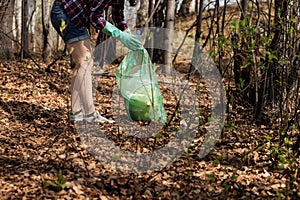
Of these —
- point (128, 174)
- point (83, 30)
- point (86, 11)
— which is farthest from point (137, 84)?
point (128, 174)

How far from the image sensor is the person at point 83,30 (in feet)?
10.5

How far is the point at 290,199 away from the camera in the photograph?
7.22 ft

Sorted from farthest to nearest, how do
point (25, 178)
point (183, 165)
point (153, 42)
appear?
point (153, 42)
point (183, 165)
point (25, 178)

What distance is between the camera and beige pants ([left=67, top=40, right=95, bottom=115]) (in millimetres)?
3275

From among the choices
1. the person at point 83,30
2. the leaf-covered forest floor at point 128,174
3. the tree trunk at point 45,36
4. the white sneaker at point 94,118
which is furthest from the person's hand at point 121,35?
the tree trunk at point 45,36

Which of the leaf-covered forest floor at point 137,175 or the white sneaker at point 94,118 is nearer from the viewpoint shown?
the leaf-covered forest floor at point 137,175

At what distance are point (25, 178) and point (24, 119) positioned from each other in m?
1.35

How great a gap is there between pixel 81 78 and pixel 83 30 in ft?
1.33

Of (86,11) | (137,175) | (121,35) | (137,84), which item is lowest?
(137,175)

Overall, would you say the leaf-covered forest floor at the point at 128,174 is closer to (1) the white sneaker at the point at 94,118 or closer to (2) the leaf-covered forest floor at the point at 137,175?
(2) the leaf-covered forest floor at the point at 137,175

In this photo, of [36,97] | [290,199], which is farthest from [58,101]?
[290,199]

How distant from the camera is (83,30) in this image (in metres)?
3.26

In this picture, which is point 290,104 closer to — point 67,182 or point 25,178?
point 67,182

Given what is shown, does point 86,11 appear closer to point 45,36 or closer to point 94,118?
point 94,118
